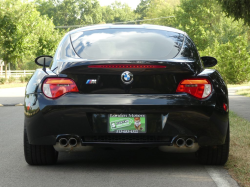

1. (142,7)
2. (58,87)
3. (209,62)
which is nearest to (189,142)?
(58,87)

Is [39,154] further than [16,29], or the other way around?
[16,29]

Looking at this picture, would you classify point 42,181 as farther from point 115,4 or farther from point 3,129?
point 115,4

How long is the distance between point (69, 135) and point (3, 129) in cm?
471

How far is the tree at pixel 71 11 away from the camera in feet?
383

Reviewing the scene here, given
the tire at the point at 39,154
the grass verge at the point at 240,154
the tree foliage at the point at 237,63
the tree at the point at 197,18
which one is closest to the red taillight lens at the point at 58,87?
the tire at the point at 39,154

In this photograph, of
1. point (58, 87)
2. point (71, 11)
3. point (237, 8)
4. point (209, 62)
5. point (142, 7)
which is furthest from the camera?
point (142, 7)

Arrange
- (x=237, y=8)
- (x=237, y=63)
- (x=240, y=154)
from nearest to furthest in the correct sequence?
(x=240, y=154)
(x=237, y=8)
(x=237, y=63)

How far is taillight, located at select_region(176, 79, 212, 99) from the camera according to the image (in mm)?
5398

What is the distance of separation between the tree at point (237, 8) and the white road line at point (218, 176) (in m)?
9.58

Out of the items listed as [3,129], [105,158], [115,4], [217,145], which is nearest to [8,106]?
[3,129]

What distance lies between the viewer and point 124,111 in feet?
17.3

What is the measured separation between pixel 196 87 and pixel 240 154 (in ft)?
5.00

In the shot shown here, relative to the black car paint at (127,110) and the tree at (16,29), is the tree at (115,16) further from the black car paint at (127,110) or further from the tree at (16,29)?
the black car paint at (127,110)

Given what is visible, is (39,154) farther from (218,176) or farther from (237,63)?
(237,63)
